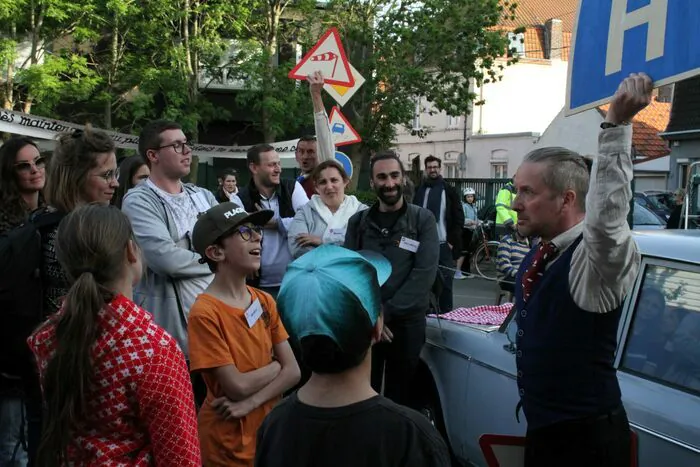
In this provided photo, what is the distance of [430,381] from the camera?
5.09 m

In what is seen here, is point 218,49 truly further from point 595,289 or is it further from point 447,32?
point 595,289

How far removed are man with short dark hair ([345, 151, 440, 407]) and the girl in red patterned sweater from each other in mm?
2608

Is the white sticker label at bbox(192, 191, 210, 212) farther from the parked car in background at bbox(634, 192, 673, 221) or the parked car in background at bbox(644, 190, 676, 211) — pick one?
the parked car in background at bbox(644, 190, 676, 211)

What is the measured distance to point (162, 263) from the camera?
13.5 feet

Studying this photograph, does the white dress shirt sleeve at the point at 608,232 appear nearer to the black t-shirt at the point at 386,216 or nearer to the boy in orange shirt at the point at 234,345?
the boy in orange shirt at the point at 234,345

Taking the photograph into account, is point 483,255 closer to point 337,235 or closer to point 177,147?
point 337,235

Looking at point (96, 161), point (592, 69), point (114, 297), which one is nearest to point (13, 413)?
point (96, 161)

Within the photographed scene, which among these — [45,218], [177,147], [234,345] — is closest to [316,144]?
[177,147]

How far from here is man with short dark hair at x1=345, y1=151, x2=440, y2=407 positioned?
5160 millimetres

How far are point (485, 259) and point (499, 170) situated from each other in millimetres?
24925

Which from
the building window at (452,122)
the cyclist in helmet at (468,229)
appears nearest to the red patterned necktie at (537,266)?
the cyclist in helmet at (468,229)

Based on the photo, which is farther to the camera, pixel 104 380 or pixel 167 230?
pixel 167 230

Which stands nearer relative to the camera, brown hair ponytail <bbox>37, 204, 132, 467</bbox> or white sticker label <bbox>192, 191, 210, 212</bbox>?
brown hair ponytail <bbox>37, 204, 132, 467</bbox>

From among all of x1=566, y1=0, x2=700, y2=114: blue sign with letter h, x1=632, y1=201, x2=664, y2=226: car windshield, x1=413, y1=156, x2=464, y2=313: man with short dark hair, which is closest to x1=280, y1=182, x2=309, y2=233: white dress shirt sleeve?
x1=566, y1=0, x2=700, y2=114: blue sign with letter h
